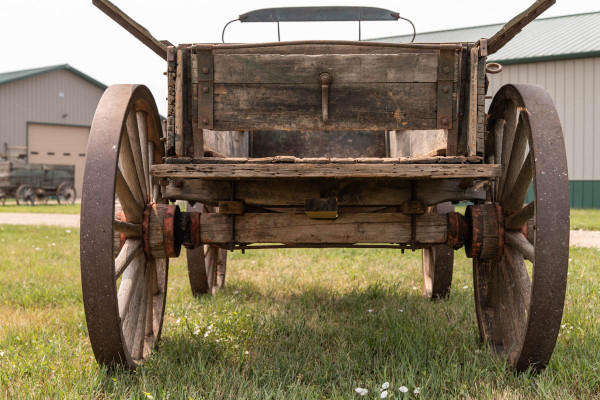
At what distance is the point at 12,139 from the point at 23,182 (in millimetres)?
6503

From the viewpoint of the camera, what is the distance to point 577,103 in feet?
46.7

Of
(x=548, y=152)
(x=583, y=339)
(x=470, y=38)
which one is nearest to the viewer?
(x=548, y=152)

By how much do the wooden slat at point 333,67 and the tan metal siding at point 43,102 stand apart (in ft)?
76.3

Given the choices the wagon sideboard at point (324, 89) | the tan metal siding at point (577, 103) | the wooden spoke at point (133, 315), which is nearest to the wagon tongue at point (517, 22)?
the wagon sideboard at point (324, 89)

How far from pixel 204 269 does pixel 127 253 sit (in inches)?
52.1

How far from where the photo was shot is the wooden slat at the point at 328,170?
1774 millimetres

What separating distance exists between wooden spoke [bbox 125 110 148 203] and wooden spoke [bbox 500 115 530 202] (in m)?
1.62

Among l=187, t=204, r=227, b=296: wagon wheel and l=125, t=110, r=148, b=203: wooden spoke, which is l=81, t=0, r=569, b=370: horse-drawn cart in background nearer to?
l=125, t=110, r=148, b=203: wooden spoke

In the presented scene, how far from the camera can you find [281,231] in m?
2.27

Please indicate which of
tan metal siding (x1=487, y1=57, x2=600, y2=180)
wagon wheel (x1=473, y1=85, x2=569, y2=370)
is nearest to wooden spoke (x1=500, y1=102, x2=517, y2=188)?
wagon wheel (x1=473, y1=85, x2=569, y2=370)

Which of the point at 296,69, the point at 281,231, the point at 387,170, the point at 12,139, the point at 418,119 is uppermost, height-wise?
the point at 12,139

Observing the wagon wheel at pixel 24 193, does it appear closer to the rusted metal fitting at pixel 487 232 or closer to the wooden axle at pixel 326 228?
the wooden axle at pixel 326 228

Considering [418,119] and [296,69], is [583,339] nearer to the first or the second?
[418,119]

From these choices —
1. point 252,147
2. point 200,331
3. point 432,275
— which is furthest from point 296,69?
point 252,147
